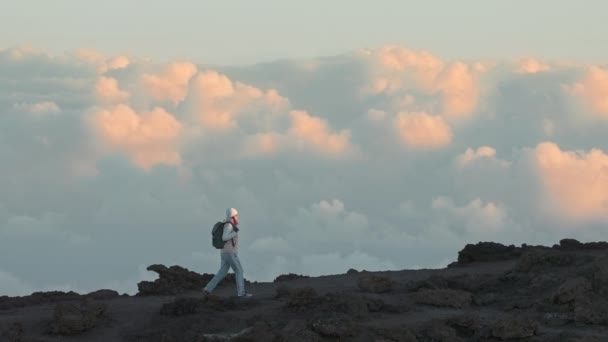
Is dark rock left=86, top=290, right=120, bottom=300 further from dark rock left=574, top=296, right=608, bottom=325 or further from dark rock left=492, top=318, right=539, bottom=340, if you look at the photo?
dark rock left=574, top=296, right=608, bottom=325

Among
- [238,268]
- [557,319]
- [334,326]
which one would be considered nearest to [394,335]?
[334,326]

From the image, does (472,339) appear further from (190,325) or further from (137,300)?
(137,300)

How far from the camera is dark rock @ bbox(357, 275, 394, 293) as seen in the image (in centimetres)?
2920

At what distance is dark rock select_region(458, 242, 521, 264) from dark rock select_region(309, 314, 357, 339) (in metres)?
11.0

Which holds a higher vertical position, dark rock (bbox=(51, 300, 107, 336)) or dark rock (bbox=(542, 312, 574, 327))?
dark rock (bbox=(51, 300, 107, 336))

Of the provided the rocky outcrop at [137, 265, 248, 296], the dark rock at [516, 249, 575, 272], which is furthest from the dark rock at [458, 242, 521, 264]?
the rocky outcrop at [137, 265, 248, 296]

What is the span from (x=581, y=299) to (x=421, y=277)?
21.4 ft

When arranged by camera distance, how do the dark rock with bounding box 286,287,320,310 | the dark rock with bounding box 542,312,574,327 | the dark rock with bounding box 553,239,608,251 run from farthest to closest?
the dark rock with bounding box 553,239,608,251 → the dark rock with bounding box 286,287,320,310 → the dark rock with bounding box 542,312,574,327

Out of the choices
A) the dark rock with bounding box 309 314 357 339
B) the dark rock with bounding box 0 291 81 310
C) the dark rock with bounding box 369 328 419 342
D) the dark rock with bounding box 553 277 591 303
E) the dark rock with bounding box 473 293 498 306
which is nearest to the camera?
the dark rock with bounding box 369 328 419 342

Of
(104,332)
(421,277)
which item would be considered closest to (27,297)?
(104,332)

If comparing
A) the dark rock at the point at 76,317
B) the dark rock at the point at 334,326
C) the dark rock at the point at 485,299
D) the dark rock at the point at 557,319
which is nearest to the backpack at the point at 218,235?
the dark rock at the point at 76,317

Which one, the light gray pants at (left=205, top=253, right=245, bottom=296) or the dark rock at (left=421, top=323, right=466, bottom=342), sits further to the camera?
the light gray pants at (left=205, top=253, right=245, bottom=296)

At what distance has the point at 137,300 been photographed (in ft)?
97.3

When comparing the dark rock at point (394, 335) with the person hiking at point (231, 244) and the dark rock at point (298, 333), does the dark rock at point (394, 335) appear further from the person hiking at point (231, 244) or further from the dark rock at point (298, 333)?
the person hiking at point (231, 244)
